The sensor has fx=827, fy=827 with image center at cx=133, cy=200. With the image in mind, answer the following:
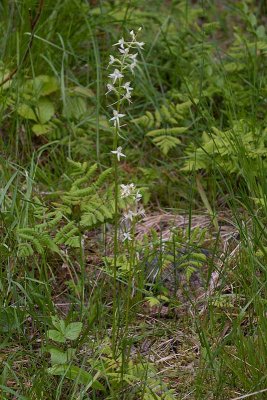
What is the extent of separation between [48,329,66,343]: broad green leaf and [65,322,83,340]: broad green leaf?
0.02 meters

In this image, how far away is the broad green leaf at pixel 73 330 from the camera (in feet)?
8.47

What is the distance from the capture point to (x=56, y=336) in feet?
8.45

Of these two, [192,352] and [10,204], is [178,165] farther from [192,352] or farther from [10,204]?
[192,352]

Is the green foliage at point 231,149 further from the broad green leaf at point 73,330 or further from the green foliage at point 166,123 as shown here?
the broad green leaf at point 73,330

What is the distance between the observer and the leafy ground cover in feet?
8.45

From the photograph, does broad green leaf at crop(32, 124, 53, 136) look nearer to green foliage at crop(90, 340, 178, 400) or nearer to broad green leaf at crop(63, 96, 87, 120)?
broad green leaf at crop(63, 96, 87, 120)

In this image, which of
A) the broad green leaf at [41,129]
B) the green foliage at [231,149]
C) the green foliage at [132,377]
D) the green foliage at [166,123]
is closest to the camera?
the green foliage at [132,377]

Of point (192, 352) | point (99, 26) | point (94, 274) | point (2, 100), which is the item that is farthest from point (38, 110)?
point (192, 352)

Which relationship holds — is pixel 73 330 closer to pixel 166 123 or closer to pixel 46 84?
pixel 166 123

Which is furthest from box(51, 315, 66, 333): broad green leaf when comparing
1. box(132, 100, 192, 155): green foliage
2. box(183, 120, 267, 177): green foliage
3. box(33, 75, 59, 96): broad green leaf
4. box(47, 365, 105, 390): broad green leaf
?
box(33, 75, 59, 96): broad green leaf

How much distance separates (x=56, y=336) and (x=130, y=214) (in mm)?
449

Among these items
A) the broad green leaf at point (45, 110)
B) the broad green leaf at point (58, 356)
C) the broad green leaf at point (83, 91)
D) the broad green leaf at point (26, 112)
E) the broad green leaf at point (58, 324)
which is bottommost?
the broad green leaf at point (58, 356)

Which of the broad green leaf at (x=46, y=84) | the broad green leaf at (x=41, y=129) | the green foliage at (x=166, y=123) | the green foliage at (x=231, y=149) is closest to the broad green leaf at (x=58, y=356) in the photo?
the green foliage at (x=231, y=149)

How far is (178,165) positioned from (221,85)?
470 millimetres
